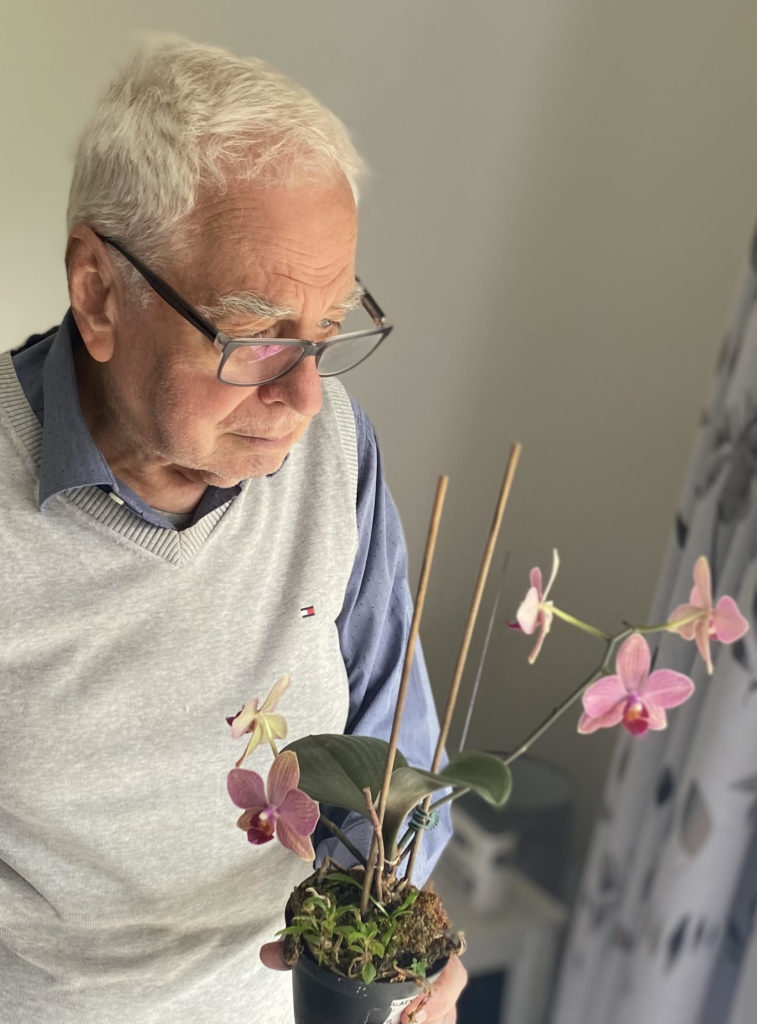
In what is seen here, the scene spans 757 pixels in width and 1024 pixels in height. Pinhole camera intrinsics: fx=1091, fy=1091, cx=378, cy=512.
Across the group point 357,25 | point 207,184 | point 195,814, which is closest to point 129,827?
point 195,814

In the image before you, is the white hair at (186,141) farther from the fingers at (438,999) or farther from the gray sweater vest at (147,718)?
the fingers at (438,999)

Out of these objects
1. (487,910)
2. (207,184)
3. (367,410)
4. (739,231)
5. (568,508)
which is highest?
(207,184)

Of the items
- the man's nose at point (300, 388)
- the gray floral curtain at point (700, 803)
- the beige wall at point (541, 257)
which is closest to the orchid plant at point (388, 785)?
the man's nose at point (300, 388)

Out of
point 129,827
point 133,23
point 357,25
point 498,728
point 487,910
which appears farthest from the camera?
point 498,728

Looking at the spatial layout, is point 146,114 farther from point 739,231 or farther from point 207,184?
point 739,231

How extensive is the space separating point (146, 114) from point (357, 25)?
101cm

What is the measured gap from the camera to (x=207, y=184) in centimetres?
93

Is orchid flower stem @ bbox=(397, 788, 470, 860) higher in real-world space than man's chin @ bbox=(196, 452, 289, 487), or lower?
lower

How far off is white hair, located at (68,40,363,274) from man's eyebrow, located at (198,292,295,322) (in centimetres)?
7

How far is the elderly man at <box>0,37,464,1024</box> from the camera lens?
950mm

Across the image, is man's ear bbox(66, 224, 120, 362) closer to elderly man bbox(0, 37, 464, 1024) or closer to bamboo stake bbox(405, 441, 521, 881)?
elderly man bbox(0, 37, 464, 1024)

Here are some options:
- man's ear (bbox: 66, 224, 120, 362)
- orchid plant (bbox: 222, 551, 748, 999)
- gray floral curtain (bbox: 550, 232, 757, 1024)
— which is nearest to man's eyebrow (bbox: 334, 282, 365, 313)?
man's ear (bbox: 66, 224, 120, 362)

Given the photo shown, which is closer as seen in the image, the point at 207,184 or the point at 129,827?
the point at 207,184

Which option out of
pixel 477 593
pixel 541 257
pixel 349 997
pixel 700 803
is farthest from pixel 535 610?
pixel 541 257
